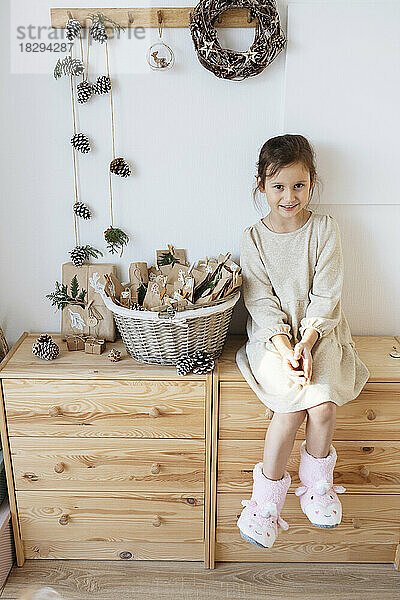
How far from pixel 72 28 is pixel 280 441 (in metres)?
1.31

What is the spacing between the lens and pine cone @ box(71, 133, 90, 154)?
74.9 inches

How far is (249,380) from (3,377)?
27.5 inches

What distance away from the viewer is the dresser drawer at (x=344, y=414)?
5.87 feet

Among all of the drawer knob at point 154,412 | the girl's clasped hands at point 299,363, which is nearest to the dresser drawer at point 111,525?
the drawer knob at point 154,412

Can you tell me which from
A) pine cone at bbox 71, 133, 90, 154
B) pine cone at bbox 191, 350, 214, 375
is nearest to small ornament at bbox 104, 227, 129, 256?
pine cone at bbox 71, 133, 90, 154

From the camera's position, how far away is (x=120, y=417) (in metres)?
1.83

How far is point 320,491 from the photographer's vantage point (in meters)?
1.70

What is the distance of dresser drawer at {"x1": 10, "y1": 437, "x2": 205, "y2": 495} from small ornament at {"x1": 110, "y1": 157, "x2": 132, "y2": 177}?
2.64ft

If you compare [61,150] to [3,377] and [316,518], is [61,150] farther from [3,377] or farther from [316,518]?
[316,518]

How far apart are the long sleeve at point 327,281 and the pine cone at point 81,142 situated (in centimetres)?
75

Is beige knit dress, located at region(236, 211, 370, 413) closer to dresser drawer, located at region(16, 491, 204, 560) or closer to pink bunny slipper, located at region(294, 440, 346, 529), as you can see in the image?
pink bunny slipper, located at region(294, 440, 346, 529)

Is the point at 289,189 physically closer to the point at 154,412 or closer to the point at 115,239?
the point at 115,239

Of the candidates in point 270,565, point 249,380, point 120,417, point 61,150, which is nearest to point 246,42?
point 61,150

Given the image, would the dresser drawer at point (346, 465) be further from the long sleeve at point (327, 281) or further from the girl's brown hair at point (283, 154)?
the girl's brown hair at point (283, 154)
